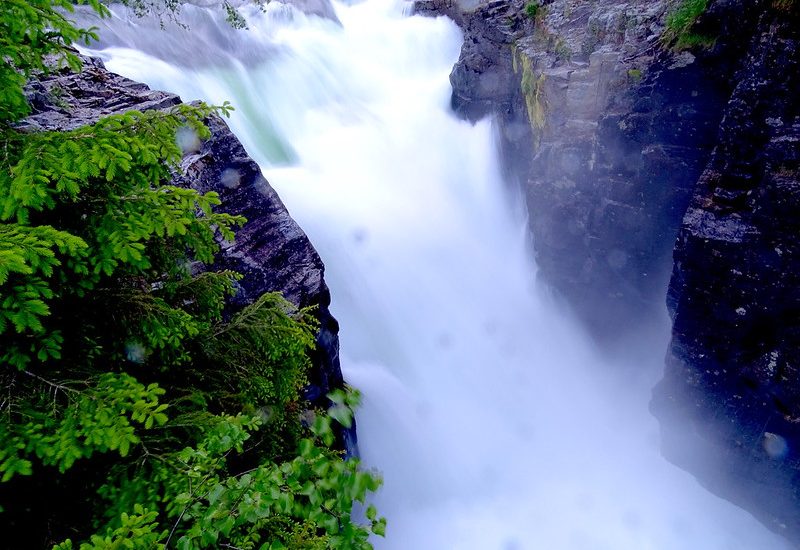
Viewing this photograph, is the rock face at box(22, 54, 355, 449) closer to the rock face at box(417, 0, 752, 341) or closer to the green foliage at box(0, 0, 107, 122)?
the green foliage at box(0, 0, 107, 122)

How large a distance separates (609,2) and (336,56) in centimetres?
1239

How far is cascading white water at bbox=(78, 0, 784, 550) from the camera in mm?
9211

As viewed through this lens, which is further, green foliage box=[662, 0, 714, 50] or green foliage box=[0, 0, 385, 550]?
green foliage box=[662, 0, 714, 50]

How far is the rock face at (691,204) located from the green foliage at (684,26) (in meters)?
0.14

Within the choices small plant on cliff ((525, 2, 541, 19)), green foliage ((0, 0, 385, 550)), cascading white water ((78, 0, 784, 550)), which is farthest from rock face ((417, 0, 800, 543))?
green foliage ((0, 0, 385, 550))

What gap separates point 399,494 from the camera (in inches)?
355

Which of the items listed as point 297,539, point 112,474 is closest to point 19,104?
point 112,474

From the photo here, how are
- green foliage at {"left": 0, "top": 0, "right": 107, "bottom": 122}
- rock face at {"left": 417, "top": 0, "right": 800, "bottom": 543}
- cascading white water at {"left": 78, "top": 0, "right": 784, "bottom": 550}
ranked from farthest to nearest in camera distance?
cascading white water at {"left": 78, "top": 0, "right": 784, "bottom": 550} → rock face at {"left": 417, "top": 0, "right": 800, "bottom": 543} → green foliage at {"left": 0, "top": 0, "right": 107, "bottom": 122}

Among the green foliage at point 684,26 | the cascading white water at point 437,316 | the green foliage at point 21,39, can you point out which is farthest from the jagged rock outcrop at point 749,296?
the green foliage at point 21,39

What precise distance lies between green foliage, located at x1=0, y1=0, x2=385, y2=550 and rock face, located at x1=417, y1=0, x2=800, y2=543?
7835 mm

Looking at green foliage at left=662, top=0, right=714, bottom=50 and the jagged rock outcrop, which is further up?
green foliage at left=662, top=0, right=714, bottom=50

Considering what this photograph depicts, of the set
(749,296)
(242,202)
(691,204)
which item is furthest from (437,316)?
(242,202)

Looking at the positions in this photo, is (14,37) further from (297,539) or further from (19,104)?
(297,539)

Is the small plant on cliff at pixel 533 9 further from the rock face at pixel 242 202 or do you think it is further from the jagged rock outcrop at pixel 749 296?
the rock face at pixel 242 202
